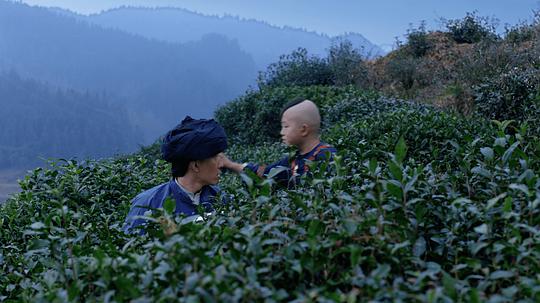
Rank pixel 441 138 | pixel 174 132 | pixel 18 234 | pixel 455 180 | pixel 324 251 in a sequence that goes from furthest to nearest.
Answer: pixel 441 138 → pixel 18 234 → pixel 174 132 → pixel 455 180 → pixel 324 251

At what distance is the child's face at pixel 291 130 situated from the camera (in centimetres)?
544

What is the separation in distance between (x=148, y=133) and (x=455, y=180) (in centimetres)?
4847

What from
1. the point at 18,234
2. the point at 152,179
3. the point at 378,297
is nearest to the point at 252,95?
the point at 152,179

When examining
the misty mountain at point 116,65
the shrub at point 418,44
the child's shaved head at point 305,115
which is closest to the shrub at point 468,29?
the shrub at point 418,44

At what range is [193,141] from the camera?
4.13 m

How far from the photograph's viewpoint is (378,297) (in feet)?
5.77

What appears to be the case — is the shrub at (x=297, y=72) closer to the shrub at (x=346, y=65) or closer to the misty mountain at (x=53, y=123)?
the shrub at (x=346, y=65)

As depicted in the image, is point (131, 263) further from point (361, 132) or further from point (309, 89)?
point (309, 89)

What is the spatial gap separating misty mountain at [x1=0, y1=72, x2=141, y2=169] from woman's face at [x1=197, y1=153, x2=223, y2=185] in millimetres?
33225

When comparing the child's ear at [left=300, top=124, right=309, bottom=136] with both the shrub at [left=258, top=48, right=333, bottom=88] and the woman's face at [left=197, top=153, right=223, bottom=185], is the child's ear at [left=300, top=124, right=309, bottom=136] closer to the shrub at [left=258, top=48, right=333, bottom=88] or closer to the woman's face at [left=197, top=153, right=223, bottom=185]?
the woman's face at [left=197, top=153, right=223, bottom=185]

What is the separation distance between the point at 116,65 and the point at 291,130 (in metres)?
51.9

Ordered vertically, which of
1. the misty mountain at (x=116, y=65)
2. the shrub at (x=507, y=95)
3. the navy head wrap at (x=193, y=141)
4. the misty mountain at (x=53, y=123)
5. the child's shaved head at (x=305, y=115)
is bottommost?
the misty mountain at (x=53, y=123)

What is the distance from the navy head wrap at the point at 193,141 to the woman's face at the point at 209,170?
0.16 feet

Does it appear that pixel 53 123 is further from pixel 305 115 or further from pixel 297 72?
pixel 305 115
